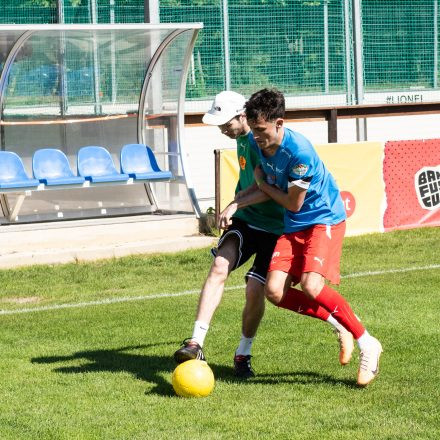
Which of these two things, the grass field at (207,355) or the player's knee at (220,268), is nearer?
the grass field at (207,355)

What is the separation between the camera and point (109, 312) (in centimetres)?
1016

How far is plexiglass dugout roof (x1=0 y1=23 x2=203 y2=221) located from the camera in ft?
49.3

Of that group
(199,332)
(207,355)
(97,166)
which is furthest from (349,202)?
(199,332)

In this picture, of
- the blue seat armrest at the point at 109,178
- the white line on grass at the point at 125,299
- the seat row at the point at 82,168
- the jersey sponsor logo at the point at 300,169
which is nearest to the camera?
the jersey sponsor logo at the point at 300,169

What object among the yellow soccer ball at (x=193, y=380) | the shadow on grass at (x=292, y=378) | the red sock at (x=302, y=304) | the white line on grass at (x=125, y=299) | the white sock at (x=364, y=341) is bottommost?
the white line on grass at (x=125, y=299)

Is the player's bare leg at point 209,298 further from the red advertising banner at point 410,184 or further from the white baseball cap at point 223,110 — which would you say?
the red advertising banner at point 410,184

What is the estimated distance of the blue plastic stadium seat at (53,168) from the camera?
14766 mm

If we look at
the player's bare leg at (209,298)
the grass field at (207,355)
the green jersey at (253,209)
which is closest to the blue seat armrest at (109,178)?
the grass field at (207,355)

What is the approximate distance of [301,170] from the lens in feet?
21.8

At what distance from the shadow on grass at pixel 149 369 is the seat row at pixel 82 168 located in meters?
6.45

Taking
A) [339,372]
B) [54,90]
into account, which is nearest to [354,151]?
[54,90]

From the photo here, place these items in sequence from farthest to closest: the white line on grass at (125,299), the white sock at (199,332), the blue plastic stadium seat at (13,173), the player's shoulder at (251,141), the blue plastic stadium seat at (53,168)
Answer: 1. the blue plastic stadium seat at (53,168)
2. the blue plastic stadium seat at (13,173)
3. the white line on grass at (125,299)
4. the player's shoulder at (251,141)
5. the white sock at (199,332)

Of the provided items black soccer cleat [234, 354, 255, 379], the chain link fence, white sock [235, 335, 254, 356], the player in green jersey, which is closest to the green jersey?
the player in green jersey

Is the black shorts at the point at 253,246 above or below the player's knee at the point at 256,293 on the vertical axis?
above
